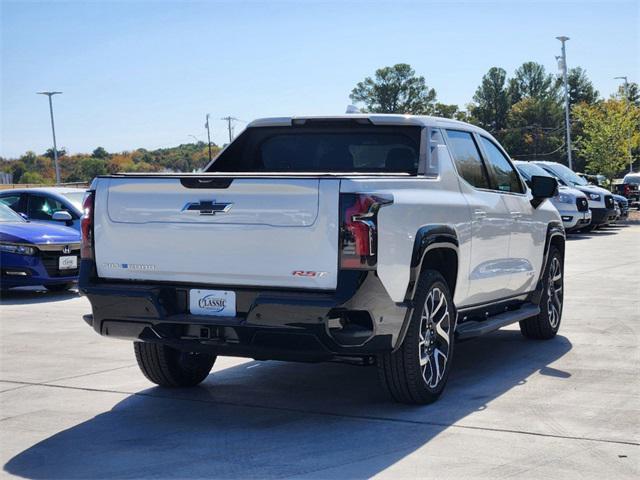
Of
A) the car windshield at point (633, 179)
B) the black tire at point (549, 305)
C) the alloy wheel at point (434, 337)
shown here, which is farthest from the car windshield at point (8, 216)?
the car windshield at point (633, 179)

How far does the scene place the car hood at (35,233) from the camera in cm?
1316

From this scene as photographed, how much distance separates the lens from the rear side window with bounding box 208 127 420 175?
7.25m

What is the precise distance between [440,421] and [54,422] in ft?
7.90

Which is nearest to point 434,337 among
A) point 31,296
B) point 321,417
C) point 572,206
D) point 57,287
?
point 321,417

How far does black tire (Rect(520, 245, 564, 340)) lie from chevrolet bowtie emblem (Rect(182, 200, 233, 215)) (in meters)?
4.18

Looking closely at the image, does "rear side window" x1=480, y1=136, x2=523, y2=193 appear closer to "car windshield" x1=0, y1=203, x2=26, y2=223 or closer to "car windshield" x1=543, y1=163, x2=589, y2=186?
"car windshield" x1=0, y1=203, x2=26, y2=223

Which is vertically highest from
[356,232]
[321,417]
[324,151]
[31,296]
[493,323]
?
[324,151]

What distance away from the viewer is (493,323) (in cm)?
753

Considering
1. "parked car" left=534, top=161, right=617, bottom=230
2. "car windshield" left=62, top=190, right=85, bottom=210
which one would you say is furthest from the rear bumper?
"parked car" left=534, top=161, right=617, bottom=230

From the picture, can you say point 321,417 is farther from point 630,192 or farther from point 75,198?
point 630,192


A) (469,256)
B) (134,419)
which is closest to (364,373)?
(469,256)

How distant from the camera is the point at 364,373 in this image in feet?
25.2

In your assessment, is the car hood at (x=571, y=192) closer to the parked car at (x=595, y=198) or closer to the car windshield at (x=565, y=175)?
the parked car at (x=595, y=198)

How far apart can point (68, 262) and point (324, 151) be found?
695 centimetres
